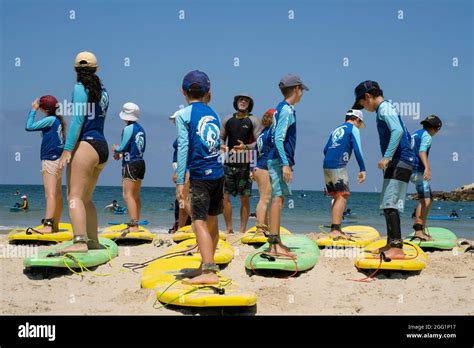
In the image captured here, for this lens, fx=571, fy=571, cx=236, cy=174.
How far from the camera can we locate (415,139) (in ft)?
31.6

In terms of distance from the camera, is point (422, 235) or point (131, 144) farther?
point (131, 144)

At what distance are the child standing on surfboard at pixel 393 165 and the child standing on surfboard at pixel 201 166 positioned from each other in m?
2.31

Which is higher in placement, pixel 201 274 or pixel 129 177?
pixel 129 177

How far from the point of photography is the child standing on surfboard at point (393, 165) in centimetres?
715

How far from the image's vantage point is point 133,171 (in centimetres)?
→ 975

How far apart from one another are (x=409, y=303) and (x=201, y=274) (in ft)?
7.24

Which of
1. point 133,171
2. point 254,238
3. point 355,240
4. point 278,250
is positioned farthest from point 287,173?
point 133,171

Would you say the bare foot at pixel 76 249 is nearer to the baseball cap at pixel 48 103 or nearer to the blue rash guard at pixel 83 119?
the blue rash guard at pixel 83 119

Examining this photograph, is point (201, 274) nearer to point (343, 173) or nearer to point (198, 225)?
point (198, 225)

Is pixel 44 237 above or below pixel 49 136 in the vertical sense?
below

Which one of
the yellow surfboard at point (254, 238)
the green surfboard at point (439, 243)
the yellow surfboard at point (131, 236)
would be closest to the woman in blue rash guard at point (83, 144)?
the yellow surfboard at point (131, 236)

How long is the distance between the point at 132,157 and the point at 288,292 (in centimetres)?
453

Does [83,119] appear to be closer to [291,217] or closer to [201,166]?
[201,166]
